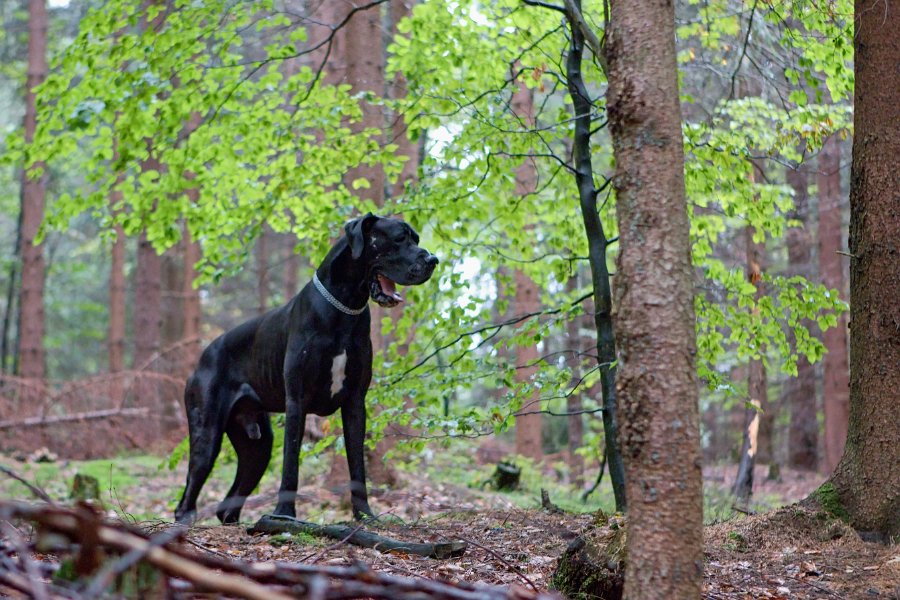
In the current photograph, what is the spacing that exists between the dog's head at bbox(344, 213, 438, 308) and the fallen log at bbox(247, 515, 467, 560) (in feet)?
5.09

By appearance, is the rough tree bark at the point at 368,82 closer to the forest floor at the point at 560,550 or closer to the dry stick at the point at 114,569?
the forest floor at the point at 560,550

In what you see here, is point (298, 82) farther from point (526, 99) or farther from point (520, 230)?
point (526, 99)

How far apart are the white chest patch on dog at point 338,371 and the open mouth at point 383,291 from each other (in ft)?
1.47

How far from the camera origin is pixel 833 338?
15.7 metres

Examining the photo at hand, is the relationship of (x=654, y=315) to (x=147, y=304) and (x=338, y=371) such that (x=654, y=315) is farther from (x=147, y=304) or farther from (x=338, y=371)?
(x=147, y=304)

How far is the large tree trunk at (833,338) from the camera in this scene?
15.3 meters

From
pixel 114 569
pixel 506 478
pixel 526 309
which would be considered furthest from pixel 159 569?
pixel 526 309

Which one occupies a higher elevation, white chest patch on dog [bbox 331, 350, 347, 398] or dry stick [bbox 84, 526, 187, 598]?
white chest patch on dog [bbox 331, 350, 347, 398]

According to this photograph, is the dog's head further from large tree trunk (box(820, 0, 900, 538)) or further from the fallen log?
large tree trunk (box(820, 0, 900, 538))

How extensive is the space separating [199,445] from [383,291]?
2.23 meters

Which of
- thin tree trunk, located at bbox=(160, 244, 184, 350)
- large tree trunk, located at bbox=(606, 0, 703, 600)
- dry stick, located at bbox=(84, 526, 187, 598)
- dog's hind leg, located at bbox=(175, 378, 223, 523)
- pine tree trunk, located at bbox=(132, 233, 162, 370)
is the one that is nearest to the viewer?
dry stick, located at bbox=(84, 526, 187, 598)

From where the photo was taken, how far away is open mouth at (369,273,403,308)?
578cm

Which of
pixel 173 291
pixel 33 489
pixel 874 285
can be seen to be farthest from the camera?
pixel 173 291

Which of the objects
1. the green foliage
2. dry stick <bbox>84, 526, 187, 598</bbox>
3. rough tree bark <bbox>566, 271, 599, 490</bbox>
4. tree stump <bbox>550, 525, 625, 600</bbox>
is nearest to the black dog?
the green foliage
